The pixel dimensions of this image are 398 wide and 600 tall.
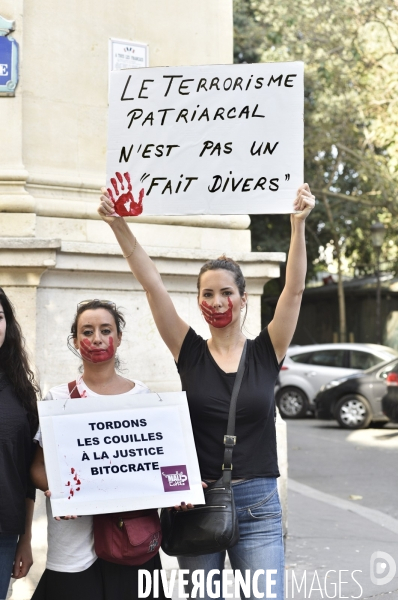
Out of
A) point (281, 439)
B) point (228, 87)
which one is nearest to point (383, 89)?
point (281, 439)

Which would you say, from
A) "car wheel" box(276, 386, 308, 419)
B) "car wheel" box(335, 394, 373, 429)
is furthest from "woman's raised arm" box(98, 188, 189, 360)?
"car wheel" box(276, 386, 308, 419)

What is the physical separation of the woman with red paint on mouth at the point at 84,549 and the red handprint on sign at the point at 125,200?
1.60 feet

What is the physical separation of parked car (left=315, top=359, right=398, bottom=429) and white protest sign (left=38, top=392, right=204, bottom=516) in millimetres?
14096

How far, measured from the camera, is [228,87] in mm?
3922

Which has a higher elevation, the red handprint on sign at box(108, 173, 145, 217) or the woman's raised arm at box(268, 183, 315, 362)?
the red handprint on sign at box(108, 173, 145, 217)

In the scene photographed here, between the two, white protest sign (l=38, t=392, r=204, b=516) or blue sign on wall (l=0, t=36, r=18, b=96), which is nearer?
white protest sign (l=38, t=392, r=204, b=516)

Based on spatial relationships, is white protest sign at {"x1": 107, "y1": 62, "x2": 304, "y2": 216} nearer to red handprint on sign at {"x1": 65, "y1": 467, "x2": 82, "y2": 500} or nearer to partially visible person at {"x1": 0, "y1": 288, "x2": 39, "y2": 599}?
partially visible person at {"x1": 0, "y1": 288, "x2": 39, "y2": 599}

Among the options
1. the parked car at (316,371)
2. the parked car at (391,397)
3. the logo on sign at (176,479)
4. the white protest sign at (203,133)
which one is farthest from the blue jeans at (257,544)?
the parked car at (316,371)

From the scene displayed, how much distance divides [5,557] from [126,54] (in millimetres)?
3815

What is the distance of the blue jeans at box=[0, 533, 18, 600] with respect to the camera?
349 cm

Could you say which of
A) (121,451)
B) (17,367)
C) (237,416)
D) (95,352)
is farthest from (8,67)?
(237,416)

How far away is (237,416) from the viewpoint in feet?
11.2

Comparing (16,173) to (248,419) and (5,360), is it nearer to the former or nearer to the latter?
(5,360)

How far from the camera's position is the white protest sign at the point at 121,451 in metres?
3.43
